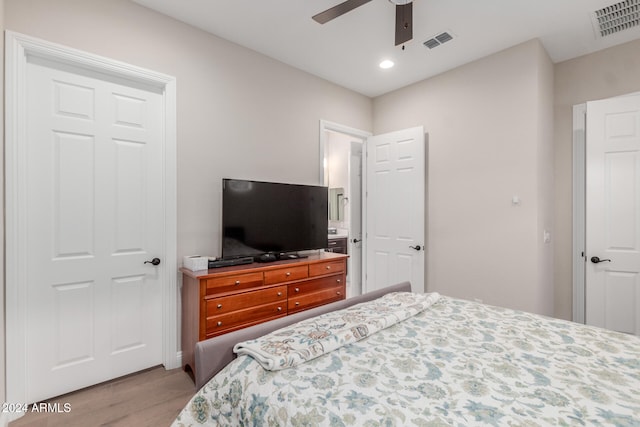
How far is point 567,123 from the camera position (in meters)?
3.21

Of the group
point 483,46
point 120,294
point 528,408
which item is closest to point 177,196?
point 120,294

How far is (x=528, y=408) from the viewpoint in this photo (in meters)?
0.95

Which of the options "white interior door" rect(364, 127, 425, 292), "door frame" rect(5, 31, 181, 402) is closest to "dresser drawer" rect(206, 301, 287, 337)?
"door frame" rect(5, 31, 181, 402)

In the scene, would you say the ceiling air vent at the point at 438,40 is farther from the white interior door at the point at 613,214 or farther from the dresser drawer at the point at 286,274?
the dresser drawer at the point at 286,274

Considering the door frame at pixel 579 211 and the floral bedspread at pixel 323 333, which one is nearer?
the floral bedspread at pixel 323 333

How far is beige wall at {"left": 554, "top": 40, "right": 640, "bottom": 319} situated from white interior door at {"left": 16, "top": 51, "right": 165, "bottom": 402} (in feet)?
12.7

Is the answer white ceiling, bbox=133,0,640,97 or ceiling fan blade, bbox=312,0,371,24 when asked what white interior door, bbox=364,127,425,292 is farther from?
ceiling fan blade, bbox=312,0,371,24

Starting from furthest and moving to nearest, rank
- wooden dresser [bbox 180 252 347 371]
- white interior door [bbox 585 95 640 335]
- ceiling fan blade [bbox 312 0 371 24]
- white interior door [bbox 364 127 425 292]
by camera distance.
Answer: white interior door [bbox 364 127 425 292] → white interior door [bbox 585 95 640 335] → wooden dresser [bbox 180 252 347 371] → ceiling fan blade [bbox 312 0 371 24]

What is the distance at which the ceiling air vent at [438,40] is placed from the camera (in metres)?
2.75

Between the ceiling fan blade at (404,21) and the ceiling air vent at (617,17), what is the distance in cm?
176

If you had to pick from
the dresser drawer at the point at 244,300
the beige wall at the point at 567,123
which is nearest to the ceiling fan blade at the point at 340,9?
the dresser drawer at the point at 244,300

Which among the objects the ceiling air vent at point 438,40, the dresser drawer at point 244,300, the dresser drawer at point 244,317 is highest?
the ceiling air vent at point 438,40

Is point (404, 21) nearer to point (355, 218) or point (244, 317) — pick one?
point (244, 317)

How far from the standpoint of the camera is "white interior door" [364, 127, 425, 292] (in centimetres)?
352
